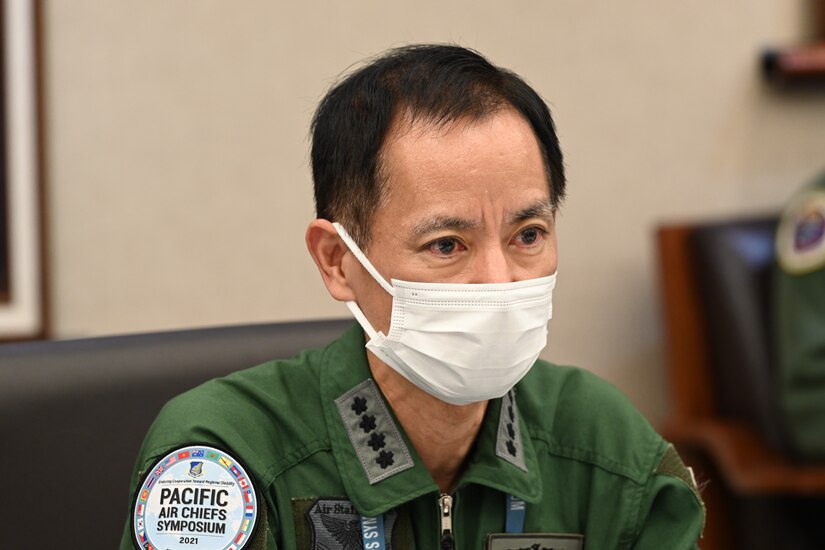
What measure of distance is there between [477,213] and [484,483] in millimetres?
329

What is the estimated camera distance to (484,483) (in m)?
1.35

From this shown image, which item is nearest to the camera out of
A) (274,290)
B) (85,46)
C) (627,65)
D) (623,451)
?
(623,451)

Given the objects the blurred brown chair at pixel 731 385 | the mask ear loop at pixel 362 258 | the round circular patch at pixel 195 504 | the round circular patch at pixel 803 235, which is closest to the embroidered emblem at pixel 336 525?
the round circular patch at pixel 195 504

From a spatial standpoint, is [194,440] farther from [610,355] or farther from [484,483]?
[610,355]

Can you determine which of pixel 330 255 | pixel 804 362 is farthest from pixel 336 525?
pixel 804 362

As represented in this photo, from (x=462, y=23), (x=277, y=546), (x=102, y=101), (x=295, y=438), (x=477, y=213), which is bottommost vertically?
(x=277, y=546)

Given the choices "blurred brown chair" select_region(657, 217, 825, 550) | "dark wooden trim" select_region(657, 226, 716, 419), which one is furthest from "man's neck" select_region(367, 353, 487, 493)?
"dark wooden trim" select_region(657, 226, 716, 419)

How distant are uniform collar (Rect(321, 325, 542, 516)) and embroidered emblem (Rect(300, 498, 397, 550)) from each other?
0.07 ft

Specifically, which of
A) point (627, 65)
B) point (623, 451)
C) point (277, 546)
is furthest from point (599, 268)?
point (277, 546)

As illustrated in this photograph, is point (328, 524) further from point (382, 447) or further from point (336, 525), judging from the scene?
point (382, 447)

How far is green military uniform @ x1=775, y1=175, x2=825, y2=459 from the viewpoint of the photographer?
8.02ft

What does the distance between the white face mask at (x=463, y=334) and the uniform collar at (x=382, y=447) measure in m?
0.06

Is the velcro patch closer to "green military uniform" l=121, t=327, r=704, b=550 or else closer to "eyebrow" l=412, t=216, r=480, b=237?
"green military uniform" l=121, t=327, r=704, b=550

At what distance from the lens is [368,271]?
53.8 inches
